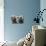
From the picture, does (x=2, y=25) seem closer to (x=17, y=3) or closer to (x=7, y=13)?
(x=7, y=13)

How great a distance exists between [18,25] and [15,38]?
51 cm

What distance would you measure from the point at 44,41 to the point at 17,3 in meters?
2.76

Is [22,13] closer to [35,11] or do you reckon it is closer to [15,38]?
[35,11]

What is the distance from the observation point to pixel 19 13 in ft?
16.1

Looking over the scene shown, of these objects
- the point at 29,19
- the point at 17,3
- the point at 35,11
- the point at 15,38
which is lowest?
the point at 15,38

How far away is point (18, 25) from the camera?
4.94 m

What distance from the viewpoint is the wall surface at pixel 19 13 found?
4.88 m

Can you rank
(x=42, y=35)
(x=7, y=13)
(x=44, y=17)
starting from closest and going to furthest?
1. (x=42, y=35)
2. (x=44, y=17)
3. (x=7, y=13)

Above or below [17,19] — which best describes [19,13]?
above

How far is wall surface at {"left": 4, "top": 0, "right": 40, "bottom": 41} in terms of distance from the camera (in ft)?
16.0

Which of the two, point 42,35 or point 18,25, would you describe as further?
point 18,25

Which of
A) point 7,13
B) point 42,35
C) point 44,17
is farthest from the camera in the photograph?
point 7,13

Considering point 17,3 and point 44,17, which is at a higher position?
point 17,3

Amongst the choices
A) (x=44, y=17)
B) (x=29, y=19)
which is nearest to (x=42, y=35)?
(x=44, y=17)
